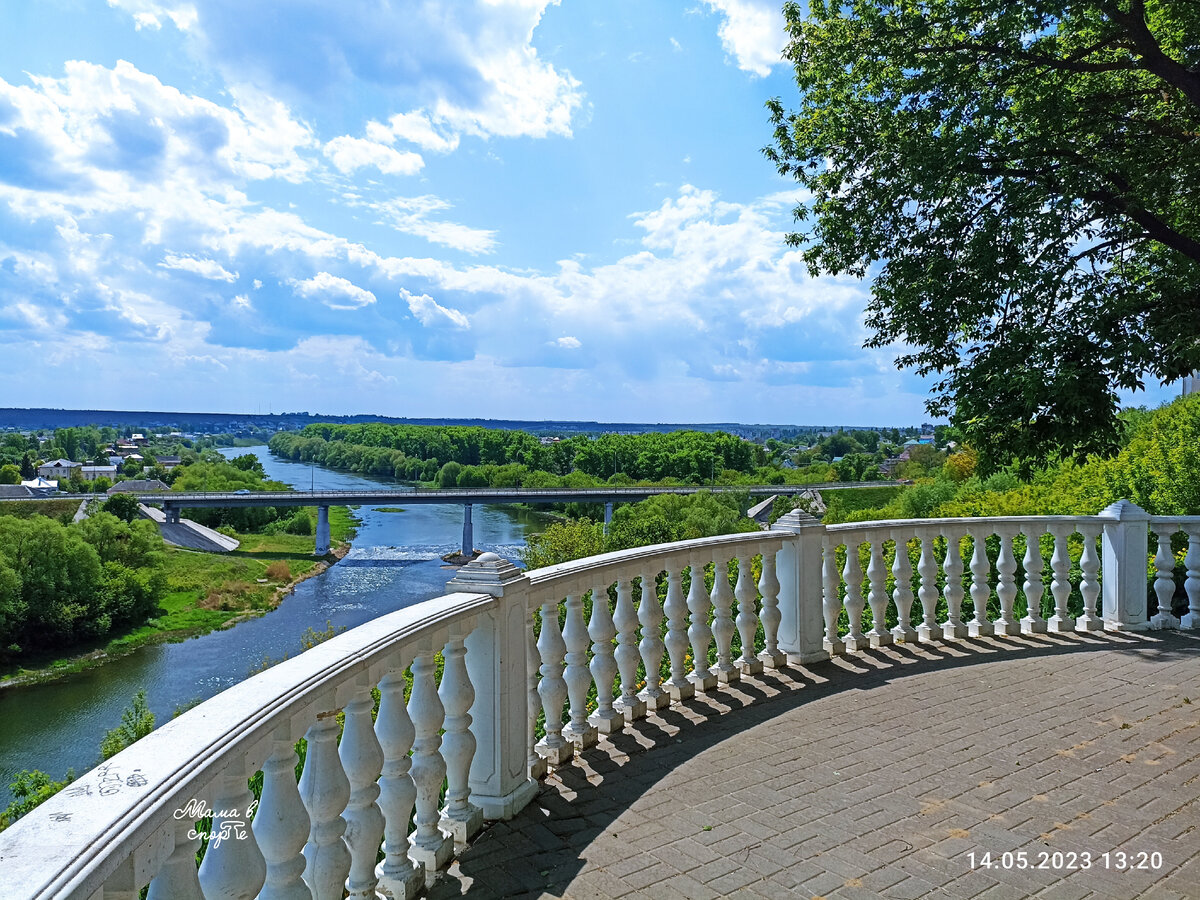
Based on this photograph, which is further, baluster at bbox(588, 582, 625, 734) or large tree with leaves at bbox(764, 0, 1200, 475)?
large tree with leaves at bbox(764, 0, 1200, 475)

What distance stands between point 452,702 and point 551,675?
3.09 feet

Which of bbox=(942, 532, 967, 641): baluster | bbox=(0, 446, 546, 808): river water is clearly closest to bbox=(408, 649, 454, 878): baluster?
bbox=(942, 532, 967, 641): baluster

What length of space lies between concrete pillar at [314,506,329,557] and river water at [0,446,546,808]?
2.59 metres

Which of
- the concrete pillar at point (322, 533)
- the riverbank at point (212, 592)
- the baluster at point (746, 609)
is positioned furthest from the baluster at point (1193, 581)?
the concrete pillar at point (322, 533)

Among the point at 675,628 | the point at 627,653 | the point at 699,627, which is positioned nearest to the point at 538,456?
the point at 699,627

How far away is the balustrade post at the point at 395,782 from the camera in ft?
9.47

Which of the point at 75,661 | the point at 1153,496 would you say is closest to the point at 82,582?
the point at 75,661

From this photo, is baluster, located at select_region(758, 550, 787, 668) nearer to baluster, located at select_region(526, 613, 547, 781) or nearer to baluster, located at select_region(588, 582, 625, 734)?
baluster, located at select_region(588, 582, 625, 734)

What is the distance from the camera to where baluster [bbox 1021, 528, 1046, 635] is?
7.24 meters

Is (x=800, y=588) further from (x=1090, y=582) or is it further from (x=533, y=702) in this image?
(x=1090, y=582)

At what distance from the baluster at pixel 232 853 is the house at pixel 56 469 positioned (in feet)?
442

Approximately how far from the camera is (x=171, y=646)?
50031mm

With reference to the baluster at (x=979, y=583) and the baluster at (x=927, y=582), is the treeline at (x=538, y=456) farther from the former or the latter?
the baluster at (x=927, y=582)

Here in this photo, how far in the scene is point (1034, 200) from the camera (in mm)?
6887
